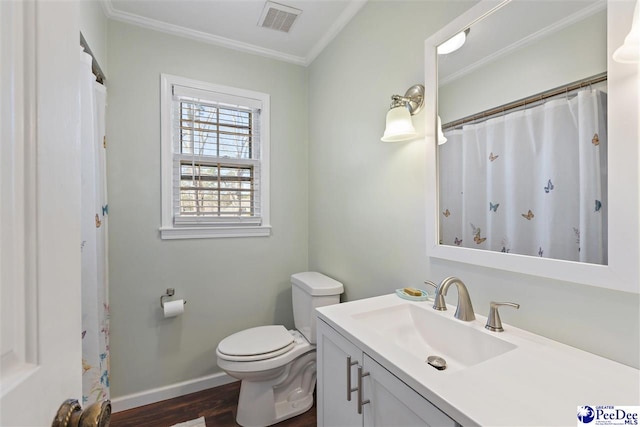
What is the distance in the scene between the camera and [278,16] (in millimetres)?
1856

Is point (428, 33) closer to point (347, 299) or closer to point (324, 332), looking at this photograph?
point (324, 332)

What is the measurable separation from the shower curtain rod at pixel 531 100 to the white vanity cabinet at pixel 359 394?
974 millimetres

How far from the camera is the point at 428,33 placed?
Answer: 1.32 meters

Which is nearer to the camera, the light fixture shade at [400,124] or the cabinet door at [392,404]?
the cabinet door at [392,404]

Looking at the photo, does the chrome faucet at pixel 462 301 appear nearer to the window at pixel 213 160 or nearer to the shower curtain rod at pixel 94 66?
the window at pixel 213 160

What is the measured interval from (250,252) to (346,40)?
5.34ft

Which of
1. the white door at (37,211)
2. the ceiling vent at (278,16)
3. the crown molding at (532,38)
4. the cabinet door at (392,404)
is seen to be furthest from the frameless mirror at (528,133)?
the white door at (37,211)

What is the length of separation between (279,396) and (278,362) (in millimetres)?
314

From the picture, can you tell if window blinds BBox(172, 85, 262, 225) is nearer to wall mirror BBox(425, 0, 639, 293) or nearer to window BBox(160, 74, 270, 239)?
window BBox(160, 74, 270, 239)

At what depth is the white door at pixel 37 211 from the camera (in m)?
0.34

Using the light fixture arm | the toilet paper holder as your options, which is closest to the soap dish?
the light fixture arm

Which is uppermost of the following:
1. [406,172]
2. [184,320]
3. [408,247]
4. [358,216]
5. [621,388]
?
[406,172]

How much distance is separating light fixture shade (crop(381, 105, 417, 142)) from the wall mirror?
0.27ft

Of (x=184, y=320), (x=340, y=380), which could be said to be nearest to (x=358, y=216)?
(x=340, y=380)
